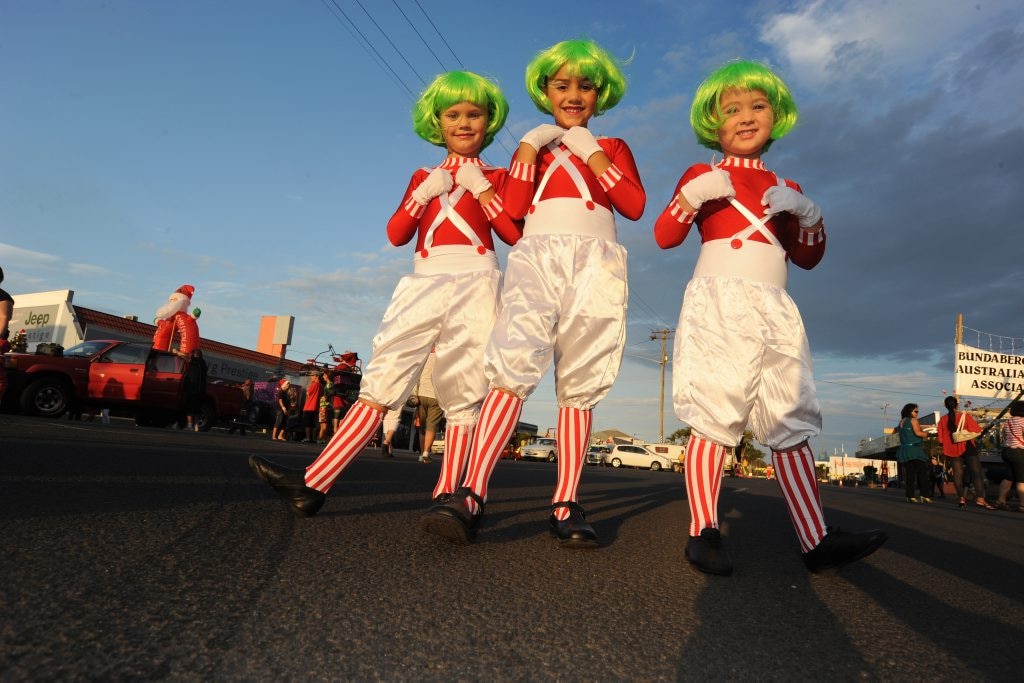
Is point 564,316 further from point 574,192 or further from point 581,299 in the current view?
point 574,192

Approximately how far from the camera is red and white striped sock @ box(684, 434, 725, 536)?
2.35 m

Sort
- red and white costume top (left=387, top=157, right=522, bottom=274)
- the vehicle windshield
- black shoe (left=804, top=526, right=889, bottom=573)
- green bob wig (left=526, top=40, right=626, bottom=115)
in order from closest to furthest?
black shoe (left=804, top=526, right=889, bottom=573) < red and white costume top (left=387, top=157, right=522, bottom=274) < green bob wig (left=526, top=40, right=626, bottom=115) < the vehicle windshield

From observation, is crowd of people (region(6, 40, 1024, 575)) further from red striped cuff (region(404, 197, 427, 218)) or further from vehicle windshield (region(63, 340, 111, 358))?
vehicle windshield (region(63, 340, 111, 358))

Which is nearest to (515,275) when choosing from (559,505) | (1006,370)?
(559,505)

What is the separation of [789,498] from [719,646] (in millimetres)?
1323

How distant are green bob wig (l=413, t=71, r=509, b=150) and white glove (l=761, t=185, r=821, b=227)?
133 cm

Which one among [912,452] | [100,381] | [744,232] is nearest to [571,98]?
[744,232]

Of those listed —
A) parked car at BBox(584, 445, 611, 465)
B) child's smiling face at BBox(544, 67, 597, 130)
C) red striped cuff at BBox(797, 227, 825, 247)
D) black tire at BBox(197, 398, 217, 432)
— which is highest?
child's smiling face at BBox(544, 67, 597, 130)

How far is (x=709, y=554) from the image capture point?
6.87 ft

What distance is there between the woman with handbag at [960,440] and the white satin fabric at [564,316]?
953 cm

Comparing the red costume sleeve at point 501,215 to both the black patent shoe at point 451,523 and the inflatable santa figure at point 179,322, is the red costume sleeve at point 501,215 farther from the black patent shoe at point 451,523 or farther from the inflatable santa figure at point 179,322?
the inflatable santa figure at point 179,322

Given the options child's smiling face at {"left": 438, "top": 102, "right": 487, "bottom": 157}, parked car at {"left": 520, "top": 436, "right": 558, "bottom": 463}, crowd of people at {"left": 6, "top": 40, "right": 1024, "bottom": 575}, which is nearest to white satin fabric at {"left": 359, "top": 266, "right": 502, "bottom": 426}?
crowd of people at {"left": 6, "top": 40, "right": 1024, "bottom": 575}

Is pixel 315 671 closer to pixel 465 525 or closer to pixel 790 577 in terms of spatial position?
pixel 465 525

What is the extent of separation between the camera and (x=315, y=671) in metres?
0.95
